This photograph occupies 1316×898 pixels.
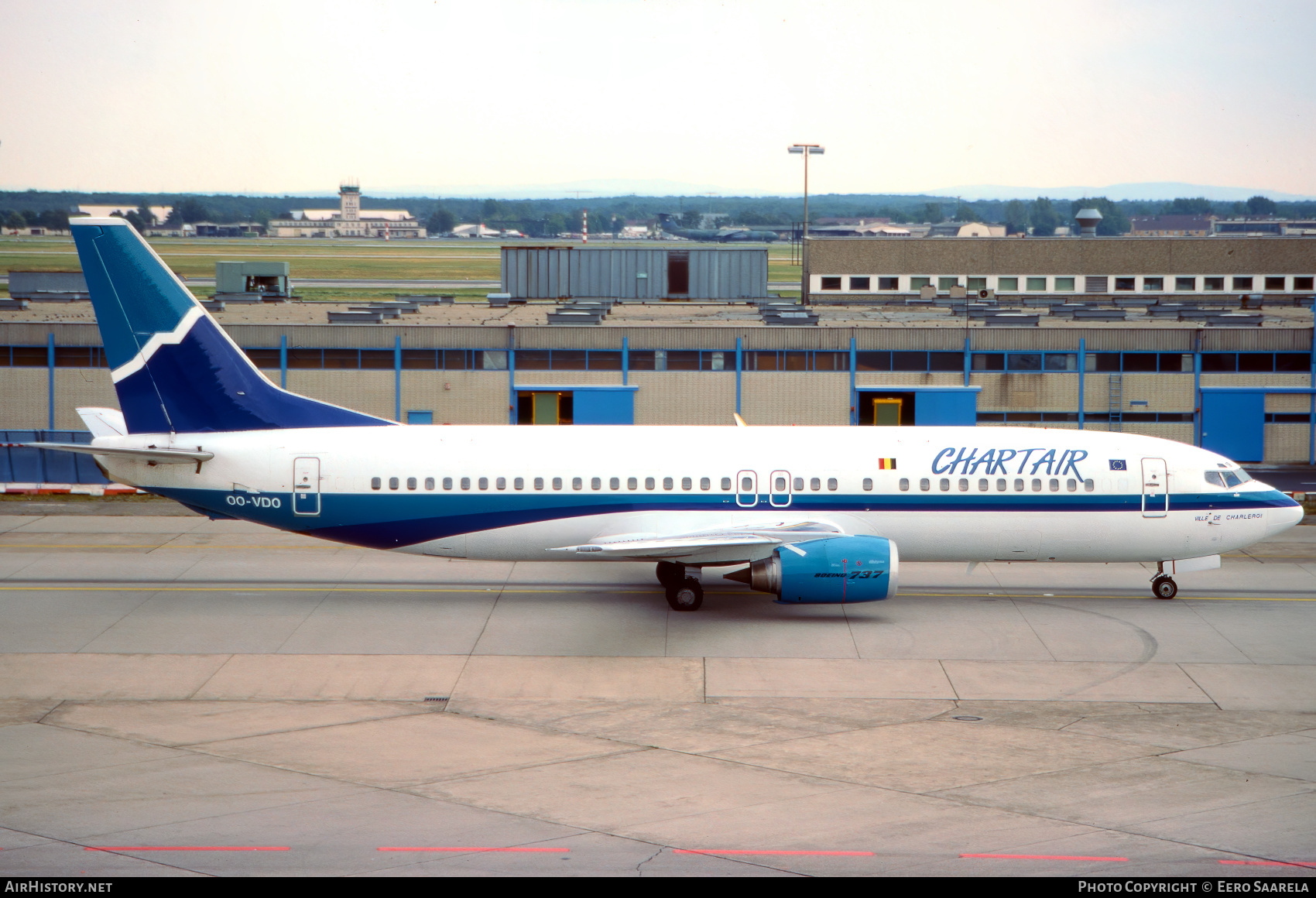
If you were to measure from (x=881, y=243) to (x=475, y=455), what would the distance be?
62.5 metres

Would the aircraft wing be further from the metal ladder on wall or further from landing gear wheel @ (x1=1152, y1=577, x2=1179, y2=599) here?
the metal ladder on wall

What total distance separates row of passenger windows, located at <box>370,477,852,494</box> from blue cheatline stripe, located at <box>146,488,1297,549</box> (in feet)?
0.51

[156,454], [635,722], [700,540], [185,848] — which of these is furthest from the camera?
[156,454]

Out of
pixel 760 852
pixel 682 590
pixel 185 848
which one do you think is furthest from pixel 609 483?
pixel 185 848

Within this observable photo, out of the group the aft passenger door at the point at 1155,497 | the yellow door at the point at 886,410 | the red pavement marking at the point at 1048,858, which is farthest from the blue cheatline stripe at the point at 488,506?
the yellow door at the point at 886,410

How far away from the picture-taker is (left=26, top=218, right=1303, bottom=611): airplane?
26969mm

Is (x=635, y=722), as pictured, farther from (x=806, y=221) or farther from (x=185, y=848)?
(x=806, y=221)

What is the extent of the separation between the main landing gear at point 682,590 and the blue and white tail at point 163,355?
8.27 metres

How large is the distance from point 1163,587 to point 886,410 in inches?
824

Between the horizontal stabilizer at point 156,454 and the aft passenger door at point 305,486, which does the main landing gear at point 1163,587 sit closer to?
the aft passenger door at point 305,486

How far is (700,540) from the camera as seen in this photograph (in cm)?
2539

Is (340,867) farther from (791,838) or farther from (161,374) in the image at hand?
(161,374)

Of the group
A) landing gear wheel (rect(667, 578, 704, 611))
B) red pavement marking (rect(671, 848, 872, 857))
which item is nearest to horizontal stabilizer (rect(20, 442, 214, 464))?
landing gear wheel (rect(667, 578, 704, 611))

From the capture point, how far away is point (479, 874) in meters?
13.7
